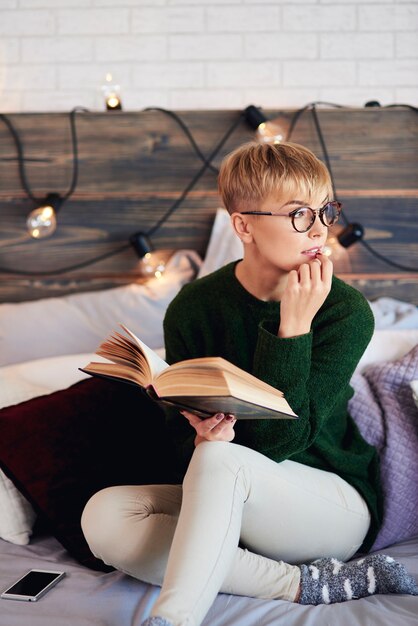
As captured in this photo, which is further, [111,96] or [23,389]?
[111,96]

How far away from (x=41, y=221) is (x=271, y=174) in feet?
3.49

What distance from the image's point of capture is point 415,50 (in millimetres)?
2297

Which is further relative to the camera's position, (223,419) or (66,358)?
(66,358)

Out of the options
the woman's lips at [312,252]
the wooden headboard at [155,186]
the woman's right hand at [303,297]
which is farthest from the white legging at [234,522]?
the wooden headboard at [155,186]

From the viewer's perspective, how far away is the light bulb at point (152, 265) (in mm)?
2176

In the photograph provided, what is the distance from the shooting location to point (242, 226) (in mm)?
1370

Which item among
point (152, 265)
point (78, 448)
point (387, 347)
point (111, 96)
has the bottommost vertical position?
point (78, 448)

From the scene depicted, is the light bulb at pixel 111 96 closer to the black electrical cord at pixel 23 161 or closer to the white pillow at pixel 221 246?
the black electrical cord at pixel 23 161

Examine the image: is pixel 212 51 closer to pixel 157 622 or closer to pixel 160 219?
pixel 160 219

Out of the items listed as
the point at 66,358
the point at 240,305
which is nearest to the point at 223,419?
the point at 240,305

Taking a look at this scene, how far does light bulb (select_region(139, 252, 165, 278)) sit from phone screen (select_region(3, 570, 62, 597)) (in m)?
1.07

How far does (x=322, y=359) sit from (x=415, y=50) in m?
1.45

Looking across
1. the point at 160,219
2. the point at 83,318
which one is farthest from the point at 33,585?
the point at 160,219

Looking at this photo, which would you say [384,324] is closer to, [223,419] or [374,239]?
[374,239]
